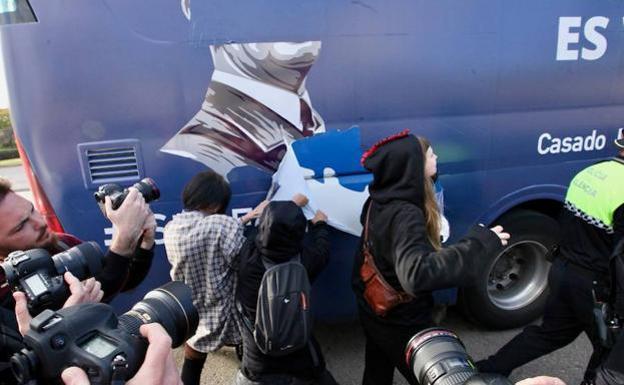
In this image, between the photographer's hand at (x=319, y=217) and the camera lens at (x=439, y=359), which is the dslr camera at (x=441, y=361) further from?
the photographer's hand at (x=319, y=217)

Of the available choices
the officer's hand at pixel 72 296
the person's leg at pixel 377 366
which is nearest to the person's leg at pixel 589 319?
the person's leg at pixel 377 366

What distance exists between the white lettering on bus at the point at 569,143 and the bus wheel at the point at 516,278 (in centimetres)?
45

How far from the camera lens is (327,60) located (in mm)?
2531

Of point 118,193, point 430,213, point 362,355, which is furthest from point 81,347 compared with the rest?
point 362,355

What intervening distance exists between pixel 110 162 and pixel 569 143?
2.89m

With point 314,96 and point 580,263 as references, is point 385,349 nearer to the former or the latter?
point 580,263

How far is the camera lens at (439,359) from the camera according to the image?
124 centimetres

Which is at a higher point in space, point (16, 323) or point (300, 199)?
point (16, 323)

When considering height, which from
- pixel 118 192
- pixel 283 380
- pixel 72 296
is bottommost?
pixel 283 380

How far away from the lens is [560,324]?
8.13 ft

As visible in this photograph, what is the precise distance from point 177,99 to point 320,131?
31.5 inches

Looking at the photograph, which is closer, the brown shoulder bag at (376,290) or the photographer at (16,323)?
the photographer at (16,323)

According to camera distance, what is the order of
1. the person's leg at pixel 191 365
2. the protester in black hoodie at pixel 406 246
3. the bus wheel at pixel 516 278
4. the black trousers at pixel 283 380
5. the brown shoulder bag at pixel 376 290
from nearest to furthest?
the protester in black hoodie at pixel 406 246 < the brown shoulder bag at pixel 376 290 < the black trousers at pixel 283 380 < the person's leg at pixel 191 365 < the bus wheel at pixel 516 278

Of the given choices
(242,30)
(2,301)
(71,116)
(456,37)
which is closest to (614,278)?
(456,37)
